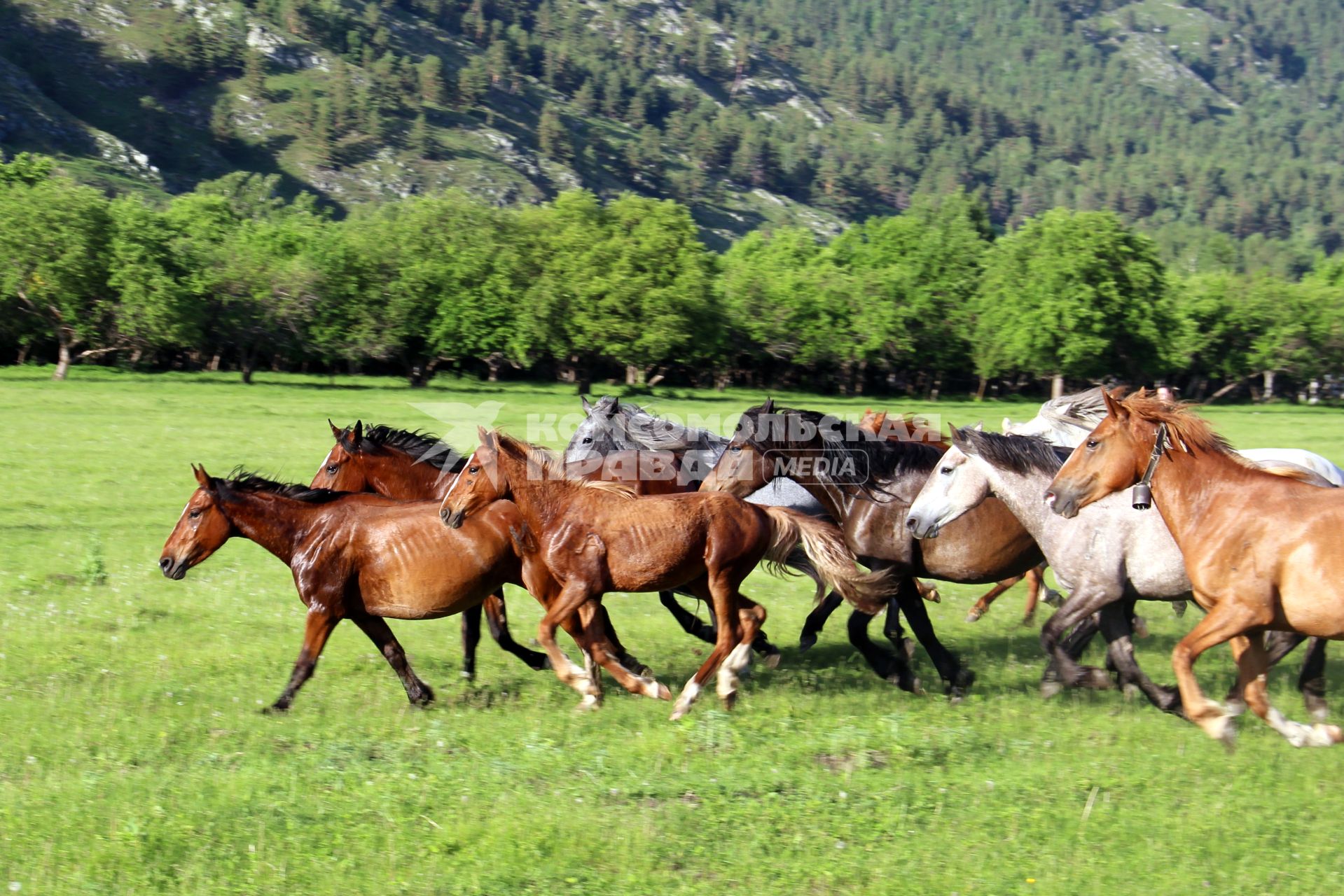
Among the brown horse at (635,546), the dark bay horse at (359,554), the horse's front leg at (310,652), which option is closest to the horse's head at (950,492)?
the brown horse at (635,546)

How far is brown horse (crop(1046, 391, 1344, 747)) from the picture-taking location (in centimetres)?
642

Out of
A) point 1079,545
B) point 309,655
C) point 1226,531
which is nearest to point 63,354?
point 309,655

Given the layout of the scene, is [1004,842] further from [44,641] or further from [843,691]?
[44,641]

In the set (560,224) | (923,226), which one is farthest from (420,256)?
(923,226)

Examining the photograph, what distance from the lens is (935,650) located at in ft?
28.0

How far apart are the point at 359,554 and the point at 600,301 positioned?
46.4 metres

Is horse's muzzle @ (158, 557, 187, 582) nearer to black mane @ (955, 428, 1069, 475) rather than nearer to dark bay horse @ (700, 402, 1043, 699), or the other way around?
dark bay horse @ (700, 402, 1043, 699)

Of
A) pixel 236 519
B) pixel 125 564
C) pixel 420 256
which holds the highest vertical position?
pixel 420 256

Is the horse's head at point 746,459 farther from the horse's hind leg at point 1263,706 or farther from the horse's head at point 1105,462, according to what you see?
the horse's hind leg at point 1263,706

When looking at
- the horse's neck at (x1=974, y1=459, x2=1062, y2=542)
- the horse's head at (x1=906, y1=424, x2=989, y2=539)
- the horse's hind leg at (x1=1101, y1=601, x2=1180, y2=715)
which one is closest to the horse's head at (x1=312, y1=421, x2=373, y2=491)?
the horse's head at (x1=906, y1=424, x2=989, y2=539)

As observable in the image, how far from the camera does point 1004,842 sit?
18.7 feet

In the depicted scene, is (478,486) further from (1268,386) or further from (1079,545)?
(1268,386)

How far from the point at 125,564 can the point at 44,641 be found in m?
4.00

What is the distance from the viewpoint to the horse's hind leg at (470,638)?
8.88 m
